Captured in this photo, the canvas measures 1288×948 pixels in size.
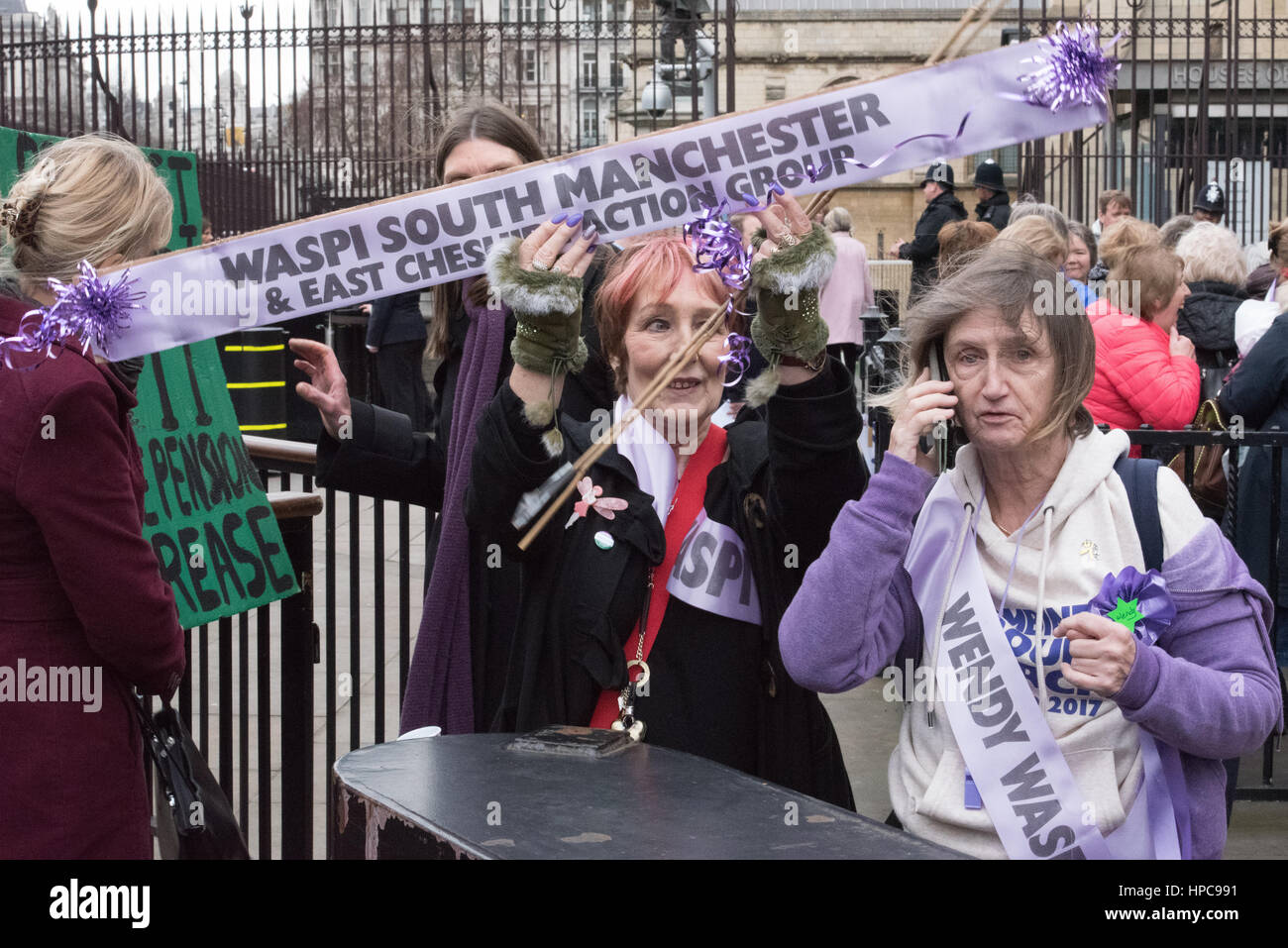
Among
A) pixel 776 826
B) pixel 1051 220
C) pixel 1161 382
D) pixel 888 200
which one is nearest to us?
pixel 776 826

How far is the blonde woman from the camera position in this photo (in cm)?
260

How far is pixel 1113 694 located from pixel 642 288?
114cm

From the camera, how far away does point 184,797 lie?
297 centimetres

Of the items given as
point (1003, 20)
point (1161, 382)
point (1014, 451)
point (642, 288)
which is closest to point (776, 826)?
point (1014, 451)

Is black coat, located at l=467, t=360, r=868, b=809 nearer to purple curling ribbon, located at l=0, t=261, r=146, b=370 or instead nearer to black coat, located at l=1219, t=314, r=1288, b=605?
purple curling ribbon, located at l=0, t=261, r=146, b=370

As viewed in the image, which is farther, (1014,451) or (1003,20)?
(1003,20)

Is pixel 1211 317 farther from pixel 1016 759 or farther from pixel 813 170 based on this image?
pixel 1016 759

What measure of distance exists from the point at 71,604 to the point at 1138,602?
1.89 meters

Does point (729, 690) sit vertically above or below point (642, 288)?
below

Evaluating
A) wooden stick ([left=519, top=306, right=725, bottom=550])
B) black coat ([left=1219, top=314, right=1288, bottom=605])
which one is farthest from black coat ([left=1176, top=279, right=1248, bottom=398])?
wooden stick ([left=519, top=306, right=725, bottom=550])

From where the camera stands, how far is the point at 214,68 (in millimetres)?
15133

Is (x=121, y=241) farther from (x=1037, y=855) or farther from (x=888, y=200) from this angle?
(x=888, y=200)

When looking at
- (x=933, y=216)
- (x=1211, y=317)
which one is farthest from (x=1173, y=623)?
(x=933, y=216)
